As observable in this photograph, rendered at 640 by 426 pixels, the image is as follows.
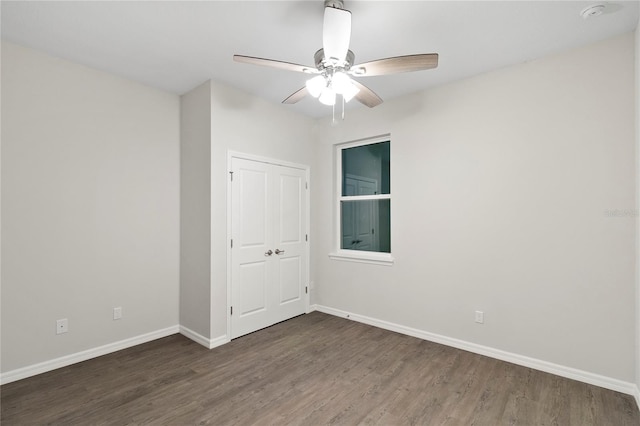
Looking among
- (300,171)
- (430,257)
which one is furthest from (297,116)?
(430,257)

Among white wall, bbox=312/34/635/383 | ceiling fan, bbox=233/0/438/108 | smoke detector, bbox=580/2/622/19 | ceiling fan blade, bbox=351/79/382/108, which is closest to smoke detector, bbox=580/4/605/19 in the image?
smoke detector, bbox=580/2/622/19

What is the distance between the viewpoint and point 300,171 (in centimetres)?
415

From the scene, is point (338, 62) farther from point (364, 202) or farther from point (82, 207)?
point (82, 207)

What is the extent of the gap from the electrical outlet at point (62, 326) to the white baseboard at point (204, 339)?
106 centimetres

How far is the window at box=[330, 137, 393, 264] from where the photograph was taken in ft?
12.7

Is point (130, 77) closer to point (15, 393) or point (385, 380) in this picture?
point (15, 393)

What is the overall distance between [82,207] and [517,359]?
163 inches

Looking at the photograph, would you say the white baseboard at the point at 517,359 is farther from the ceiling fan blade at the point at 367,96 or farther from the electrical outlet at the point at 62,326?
the electrical outlet at the point at 62,326

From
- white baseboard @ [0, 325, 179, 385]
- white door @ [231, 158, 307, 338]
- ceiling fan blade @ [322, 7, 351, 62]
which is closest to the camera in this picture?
ceiling fan blade @ [322, 7, 351, 62]

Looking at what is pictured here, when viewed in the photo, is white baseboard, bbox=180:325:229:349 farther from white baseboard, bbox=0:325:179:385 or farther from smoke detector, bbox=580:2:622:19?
smoke detector, bbox=580:2:622:19

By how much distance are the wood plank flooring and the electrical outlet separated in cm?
32

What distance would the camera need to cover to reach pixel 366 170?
4.11m

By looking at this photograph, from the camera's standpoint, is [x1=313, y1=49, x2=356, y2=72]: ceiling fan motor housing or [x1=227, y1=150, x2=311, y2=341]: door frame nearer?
[x1=313, y1=49, x2=356, y2=72]: ceiling fan motor housing

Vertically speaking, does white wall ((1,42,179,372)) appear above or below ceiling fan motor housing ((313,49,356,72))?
below
